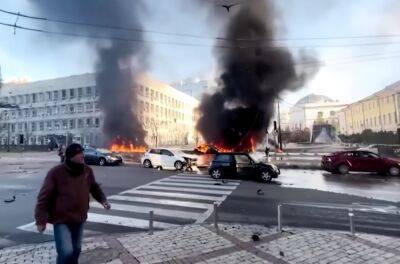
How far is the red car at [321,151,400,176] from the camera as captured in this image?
19.0m

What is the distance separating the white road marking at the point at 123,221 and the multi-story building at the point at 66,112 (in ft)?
208

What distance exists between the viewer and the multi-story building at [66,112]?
7469 cm

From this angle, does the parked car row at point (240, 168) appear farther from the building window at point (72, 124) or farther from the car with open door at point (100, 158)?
the building window at point (72, 124)

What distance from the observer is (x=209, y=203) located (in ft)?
35.0

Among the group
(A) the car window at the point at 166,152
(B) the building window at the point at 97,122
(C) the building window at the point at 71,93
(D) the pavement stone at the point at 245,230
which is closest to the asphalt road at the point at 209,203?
(D) the pavement stone at the point at 245,230

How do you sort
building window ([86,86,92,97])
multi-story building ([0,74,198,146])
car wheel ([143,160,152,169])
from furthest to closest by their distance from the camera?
building window ([86,86,92,97]) < multi-story building ([0,74,198,146]) < car wheel ([143,160,152,169])

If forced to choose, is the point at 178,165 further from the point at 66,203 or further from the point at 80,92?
the point at 80,92

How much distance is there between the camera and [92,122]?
7494 centimetres

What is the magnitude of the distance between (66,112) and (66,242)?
262 feet

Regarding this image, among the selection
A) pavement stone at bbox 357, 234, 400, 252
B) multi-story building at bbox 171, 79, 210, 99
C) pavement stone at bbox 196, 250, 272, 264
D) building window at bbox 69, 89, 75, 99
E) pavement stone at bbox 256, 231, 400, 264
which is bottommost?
pavement stone at bbox 357, 234, 400, 252

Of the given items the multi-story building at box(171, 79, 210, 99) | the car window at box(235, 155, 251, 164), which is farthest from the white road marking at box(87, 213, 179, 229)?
the multi-story building at box(171, 79, 210, 99)

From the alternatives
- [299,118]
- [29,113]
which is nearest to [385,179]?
[29,113]

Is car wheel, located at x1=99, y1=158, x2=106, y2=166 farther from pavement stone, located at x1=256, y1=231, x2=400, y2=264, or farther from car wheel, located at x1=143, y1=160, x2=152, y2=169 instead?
pavement stone, located at x1=256, y1=231, x2=400, y2=264

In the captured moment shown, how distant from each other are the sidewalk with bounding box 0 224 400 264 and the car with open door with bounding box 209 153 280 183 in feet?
30.3
